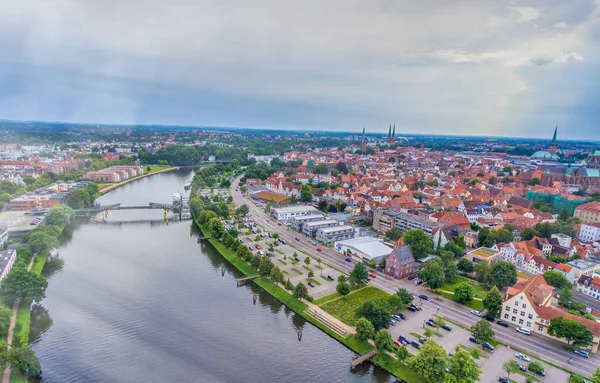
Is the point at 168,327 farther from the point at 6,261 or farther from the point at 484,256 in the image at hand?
the point at 484,256

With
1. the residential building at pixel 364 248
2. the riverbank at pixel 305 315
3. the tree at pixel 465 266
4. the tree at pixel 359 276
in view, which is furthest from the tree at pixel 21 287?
the tree at pixel 465 266

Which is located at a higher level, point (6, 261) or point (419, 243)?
point (419, 243)

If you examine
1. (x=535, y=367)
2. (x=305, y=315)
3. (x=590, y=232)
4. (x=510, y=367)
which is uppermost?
(x=590, y=232)

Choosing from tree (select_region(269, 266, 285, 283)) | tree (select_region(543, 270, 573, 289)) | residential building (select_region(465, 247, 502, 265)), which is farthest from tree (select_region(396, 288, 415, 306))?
tree (select_region(543, 270, 573, 289))

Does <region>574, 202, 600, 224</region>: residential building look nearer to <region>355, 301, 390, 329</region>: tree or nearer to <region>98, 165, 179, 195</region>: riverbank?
<region>355, 301, 390, 329</region>: tree

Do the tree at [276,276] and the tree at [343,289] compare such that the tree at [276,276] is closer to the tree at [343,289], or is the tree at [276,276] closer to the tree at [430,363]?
the tree at [343,289]

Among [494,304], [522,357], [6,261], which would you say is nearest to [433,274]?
[494,304]

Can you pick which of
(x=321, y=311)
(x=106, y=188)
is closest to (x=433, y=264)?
(x=321, y=311)

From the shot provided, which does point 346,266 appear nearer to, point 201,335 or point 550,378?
point 201,335

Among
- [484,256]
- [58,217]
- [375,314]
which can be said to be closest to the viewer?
[375,314]
